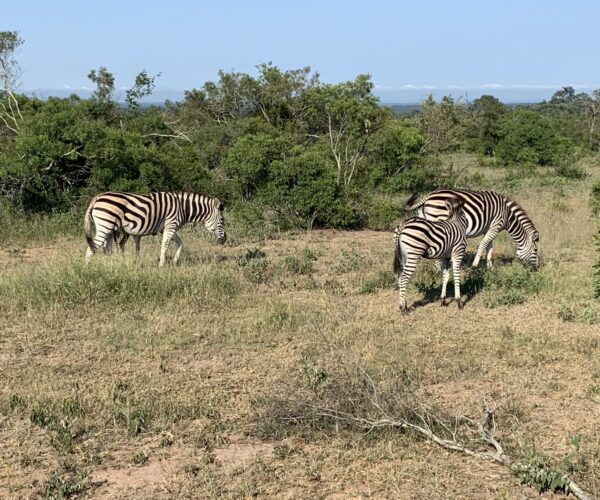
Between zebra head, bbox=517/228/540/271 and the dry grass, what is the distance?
23 centimetres

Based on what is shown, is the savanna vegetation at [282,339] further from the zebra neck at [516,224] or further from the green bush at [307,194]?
the zebra neck at [516,224]

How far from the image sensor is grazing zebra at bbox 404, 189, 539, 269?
10453 millimetres

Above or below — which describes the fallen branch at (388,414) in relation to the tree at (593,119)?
below

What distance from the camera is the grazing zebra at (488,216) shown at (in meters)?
10.5

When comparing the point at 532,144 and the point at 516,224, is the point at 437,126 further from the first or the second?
the point at 516,224

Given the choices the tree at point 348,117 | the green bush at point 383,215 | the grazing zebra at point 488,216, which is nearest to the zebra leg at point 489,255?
the grazing zebra at point 488,216

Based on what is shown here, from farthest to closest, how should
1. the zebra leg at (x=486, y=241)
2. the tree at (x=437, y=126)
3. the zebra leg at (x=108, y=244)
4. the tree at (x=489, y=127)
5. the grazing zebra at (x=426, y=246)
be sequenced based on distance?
1. the tree at (x=489, y=127)
2. the tree at (x=437, y=126)
3. the zebra leg at (x=486, y=241)
4. the zebra leg at (x=108, y=244)
5. the grazing zebra at (x=426, y=246)

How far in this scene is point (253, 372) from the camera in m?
6.37

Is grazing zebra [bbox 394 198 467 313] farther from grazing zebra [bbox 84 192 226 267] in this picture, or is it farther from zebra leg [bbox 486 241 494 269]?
grazing zebra [bbox 84 192 226 267]

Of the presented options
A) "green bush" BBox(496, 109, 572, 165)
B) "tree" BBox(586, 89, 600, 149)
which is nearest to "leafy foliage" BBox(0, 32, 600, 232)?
"green bush" BBox(496, 109, 572, 165)

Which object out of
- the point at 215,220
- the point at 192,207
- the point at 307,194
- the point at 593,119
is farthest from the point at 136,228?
the point at 593,119

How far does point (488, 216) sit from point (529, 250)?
0.91 meters

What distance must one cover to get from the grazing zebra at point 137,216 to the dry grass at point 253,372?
0.76 meters

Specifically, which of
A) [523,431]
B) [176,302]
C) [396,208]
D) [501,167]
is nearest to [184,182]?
[396,208]
